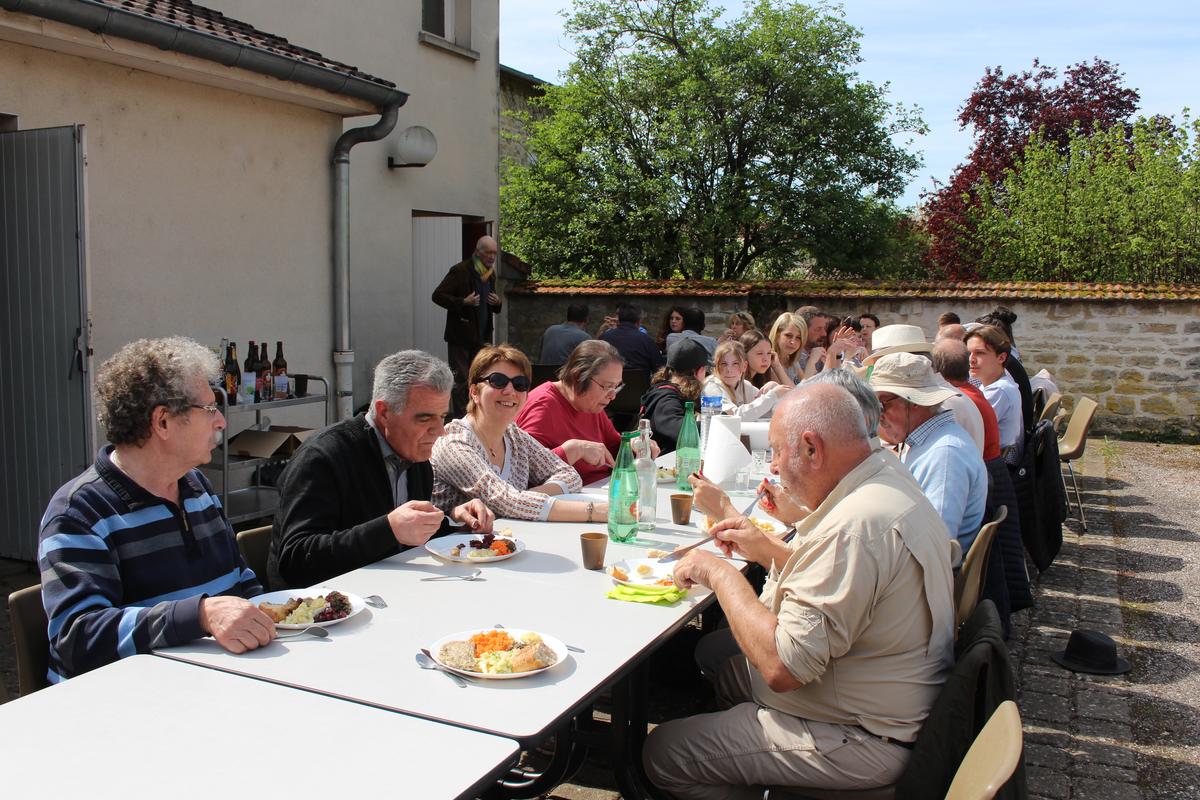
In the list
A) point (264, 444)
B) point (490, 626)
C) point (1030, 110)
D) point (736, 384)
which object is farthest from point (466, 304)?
point (1030, 110)

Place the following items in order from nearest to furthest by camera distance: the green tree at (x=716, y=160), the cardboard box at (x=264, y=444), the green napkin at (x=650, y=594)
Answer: the green napkin at (x=650, y=594)
the cardboard box at (x=264, y=444)
the green tree at (x=716, y=160)

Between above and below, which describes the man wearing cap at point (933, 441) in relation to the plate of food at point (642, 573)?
above

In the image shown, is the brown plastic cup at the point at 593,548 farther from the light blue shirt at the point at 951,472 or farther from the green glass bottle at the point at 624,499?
the light blue shirt at the point at 951,472

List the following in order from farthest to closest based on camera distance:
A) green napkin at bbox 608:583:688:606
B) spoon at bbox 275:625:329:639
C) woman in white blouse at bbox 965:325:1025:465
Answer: woman in white blouse at bbox 965:325:1025:465
green napkin at bbox 608:583:688:606
spoon at bbox 275:625:329:639

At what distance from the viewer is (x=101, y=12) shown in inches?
203

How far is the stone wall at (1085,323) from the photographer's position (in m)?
11.6

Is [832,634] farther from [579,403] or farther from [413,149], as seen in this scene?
[413,149]

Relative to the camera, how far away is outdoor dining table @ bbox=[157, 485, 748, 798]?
198cm

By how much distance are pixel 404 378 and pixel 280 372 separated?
158 inches

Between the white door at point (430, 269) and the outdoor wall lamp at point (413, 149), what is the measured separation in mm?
862

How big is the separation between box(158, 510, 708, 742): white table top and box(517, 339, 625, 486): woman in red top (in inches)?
56.1

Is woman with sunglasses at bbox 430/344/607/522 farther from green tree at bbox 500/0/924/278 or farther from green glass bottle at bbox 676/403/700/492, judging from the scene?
green tree at bbox 500/0/924/278

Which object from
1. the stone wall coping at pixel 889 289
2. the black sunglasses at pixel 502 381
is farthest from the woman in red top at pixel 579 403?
the stone wall coping at pixel 889 289

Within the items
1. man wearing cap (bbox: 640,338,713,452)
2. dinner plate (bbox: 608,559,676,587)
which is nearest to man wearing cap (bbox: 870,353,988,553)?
dinner plate (bbox: 608,559,676,587)
